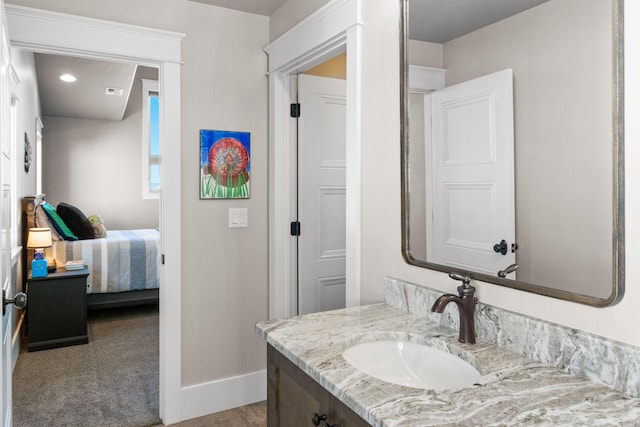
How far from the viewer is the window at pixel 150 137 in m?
6.91

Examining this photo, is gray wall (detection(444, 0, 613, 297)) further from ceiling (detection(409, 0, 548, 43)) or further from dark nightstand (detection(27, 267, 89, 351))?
dark nightstand (detection(27, 267, 89, 351))

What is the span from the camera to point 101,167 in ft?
23.2

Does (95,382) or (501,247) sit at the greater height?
(501,247)

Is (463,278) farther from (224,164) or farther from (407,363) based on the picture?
(224,164)

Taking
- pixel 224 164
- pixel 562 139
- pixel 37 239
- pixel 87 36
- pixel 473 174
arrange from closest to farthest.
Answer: pixel 562 139, pixel 473 174, pixel 87 36, pixel 224 164, pixel 37 239

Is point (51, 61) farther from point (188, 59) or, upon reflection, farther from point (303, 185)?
point (303, 185)

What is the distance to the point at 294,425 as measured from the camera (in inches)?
52.4

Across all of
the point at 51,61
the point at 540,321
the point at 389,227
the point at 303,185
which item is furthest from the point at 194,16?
the point at 51,61

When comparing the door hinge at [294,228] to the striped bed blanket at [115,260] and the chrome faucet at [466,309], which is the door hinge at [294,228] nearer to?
the chrome faucet at [466,309]

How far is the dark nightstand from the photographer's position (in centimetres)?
371

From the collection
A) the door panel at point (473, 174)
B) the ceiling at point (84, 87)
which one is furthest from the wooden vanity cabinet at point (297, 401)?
the ceiling at point (84, 87)

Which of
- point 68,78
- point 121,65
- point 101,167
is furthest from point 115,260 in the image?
point 101,167

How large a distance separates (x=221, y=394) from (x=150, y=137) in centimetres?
530

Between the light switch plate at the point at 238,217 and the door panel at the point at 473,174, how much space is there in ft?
4.63
